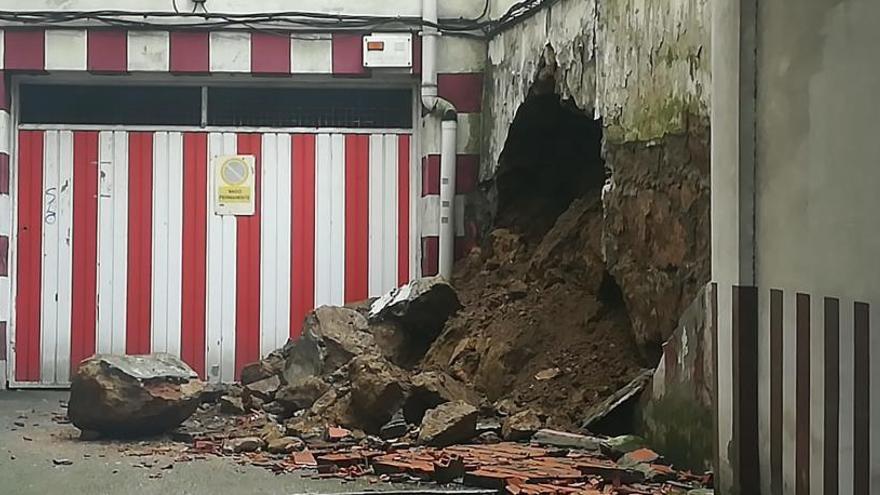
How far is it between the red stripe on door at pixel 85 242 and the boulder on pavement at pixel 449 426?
3.48 metres

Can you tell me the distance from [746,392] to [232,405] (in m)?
3.74

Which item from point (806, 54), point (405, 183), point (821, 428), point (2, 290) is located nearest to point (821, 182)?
point (806, 54)

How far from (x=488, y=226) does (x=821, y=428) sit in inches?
175

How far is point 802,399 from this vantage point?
372 cm

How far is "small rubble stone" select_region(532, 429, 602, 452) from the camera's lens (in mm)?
5375

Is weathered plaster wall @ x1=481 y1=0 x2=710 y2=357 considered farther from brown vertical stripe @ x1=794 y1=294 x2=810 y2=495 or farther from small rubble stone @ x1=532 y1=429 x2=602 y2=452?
brown vertical stripe @ x1=794 y1=294 x2=810 y2=495

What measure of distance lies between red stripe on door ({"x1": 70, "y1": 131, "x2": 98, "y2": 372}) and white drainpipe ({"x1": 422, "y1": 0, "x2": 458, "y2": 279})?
236 cm

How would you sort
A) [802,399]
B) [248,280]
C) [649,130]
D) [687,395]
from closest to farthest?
1. [802,399]
2. [687,395]
3. [649,130]
4. [248,280]

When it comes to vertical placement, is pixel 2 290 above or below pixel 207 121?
below

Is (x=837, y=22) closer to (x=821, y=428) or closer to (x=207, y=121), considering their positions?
(x=821, y=428)

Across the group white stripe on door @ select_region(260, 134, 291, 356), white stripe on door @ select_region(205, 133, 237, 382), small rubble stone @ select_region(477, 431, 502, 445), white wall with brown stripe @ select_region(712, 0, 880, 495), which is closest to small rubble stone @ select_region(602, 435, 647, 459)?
small rubble stone @ select_region(477, 431, 502, 445)

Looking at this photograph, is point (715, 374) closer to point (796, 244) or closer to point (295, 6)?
point (796, 244)

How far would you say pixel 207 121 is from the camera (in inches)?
330

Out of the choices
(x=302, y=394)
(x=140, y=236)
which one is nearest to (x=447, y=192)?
(x=302, y=394)
